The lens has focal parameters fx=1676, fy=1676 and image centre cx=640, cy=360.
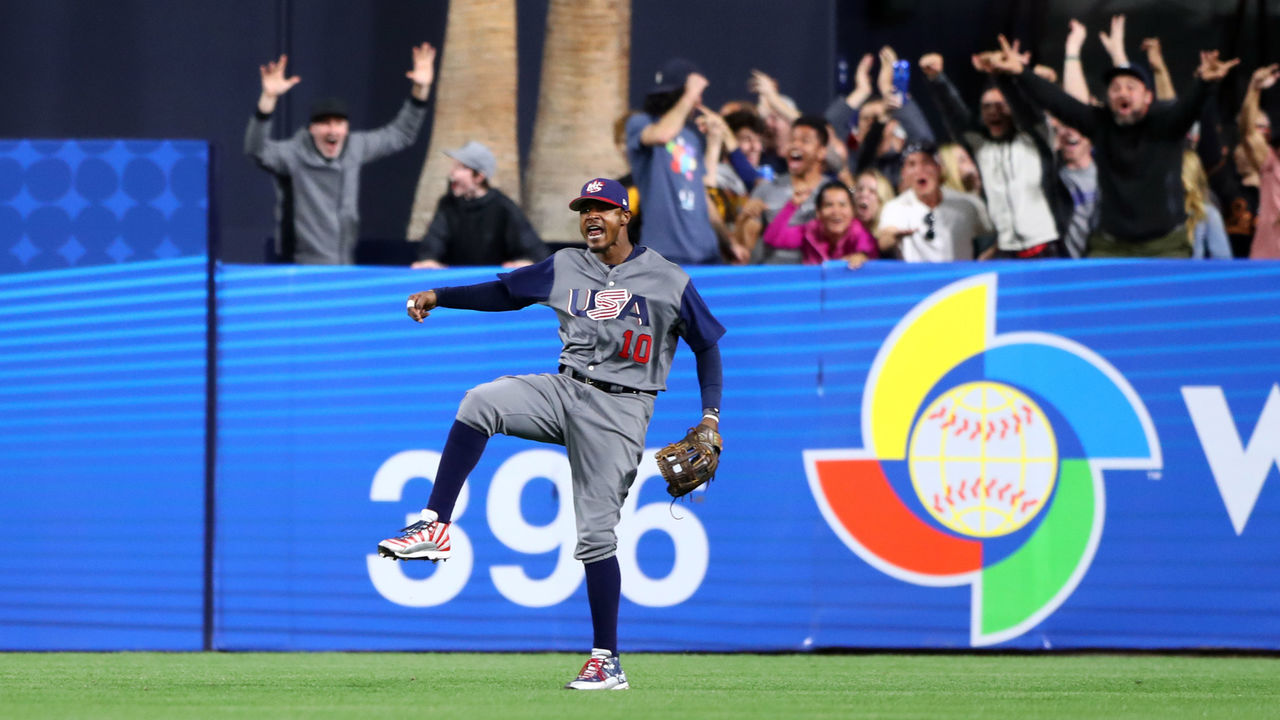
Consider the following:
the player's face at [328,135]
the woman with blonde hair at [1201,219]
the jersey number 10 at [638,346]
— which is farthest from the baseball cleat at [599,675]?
the woman with blonde hair at [1201,219]

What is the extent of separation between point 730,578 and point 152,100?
6.23 meters

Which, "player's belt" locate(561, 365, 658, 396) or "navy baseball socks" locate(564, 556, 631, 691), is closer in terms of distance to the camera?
"navy baseball socks" locate(564, 556, 631, 691)

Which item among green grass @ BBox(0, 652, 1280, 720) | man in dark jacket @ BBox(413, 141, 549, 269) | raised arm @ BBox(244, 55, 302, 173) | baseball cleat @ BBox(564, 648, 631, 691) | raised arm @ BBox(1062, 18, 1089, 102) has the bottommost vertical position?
green grass @ BBox(0, 652, 1280, 720)

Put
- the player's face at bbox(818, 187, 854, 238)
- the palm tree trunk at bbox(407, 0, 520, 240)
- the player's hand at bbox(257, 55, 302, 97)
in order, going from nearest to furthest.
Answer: the player's face at bbox(818, 187, 854, 238), the player's hand at bbox(257, 55, 302, 97), the palm tree trunk at bbox(407, 0, 520, 240)

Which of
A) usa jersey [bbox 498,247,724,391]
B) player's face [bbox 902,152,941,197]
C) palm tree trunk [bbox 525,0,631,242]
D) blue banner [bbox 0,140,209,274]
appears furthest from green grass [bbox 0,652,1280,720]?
palm tree trunk [bbox 525,0,631,242]

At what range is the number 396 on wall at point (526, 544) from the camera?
9406 mm

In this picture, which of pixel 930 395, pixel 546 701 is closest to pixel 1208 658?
pixel 930 395

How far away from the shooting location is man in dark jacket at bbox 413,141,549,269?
1002 centimetres

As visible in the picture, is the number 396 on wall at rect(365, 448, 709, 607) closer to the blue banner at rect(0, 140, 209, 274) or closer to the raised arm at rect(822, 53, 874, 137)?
the blue banner at rect(0, 140, 209, 274)

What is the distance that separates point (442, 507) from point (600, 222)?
4.27 ft

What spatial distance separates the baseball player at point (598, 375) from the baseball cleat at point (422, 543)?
25 centimetres

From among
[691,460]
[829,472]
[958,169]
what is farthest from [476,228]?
[691,460]

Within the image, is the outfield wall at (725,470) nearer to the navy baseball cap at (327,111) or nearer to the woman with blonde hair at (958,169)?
the navy baseball cap at (327,111)

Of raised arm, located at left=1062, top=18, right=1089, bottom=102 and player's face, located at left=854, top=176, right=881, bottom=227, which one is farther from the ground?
raised arm, located at left=1062, top=18, right=1089, bottom=102
